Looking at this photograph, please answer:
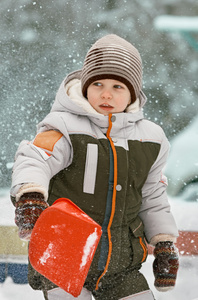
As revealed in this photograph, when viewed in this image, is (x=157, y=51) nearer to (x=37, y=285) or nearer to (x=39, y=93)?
(x=39, y=93)

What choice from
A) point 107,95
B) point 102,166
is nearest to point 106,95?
point 107,95

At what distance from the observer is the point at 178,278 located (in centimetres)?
159

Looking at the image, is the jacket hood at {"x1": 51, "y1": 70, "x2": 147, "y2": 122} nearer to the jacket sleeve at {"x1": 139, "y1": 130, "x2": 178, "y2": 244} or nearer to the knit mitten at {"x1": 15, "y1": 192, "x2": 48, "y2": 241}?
the jacket sleeve at {"x1": 139, "y1": 130, "x2": 178, "y2": 244}

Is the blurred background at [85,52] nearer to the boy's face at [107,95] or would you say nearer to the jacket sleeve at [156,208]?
the jacket sleeve at [156,208]

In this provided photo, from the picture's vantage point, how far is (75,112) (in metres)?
1.05

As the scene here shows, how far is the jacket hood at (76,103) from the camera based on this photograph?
1.05 m

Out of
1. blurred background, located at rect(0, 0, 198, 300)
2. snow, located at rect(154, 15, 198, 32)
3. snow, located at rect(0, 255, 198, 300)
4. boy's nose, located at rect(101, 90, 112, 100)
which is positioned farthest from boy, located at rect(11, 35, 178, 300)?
snow, located at rect(154, 15, 198, 32)

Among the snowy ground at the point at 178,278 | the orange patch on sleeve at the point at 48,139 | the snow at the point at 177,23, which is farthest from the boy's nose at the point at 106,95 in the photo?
the snow at the point at 177,23

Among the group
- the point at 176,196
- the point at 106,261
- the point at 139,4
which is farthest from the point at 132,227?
the point at 139,4

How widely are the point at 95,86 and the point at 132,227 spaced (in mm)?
376

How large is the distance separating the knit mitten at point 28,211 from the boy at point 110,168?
2.6 inches

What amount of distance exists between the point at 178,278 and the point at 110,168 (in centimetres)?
80

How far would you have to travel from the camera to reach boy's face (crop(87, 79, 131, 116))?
3.54 ft

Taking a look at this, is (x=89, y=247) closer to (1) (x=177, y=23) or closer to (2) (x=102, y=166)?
(2) (x=102, y=166)
